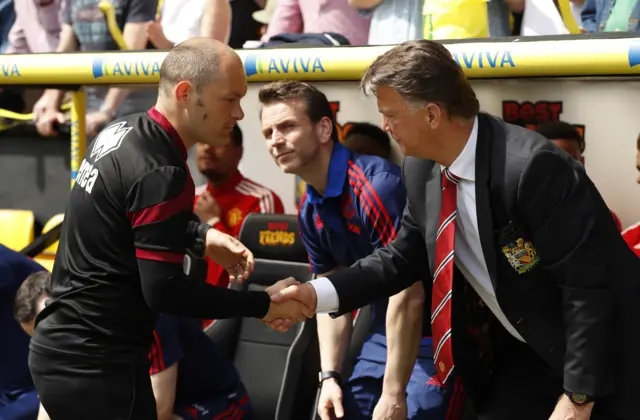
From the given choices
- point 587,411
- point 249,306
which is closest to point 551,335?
point 587,411

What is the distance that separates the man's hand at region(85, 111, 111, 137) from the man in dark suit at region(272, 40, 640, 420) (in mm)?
3006

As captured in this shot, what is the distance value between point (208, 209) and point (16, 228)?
1601 mm

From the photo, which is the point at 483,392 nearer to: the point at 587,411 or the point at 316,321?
the point at 587,411

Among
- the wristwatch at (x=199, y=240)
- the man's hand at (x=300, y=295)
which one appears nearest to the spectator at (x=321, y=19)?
the wristwatch at (x=199, y=240)

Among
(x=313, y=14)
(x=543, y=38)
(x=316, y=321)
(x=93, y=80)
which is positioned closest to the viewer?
(x=543, y=38)

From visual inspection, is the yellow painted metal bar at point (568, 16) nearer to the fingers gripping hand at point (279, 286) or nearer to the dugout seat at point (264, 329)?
the dugout seat at point (264, 329)

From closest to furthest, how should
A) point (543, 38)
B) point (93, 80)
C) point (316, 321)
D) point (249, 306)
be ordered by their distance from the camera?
1. point (249, 306)
2. point (543, 38)
3. point (316, 321)
4. point (93, 80)

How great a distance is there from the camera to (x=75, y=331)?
2619mm

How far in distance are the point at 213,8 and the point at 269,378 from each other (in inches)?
73.0

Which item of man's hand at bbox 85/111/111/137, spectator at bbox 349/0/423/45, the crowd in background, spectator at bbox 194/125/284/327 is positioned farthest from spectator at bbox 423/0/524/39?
man's hand at bbox 85/111/111/137

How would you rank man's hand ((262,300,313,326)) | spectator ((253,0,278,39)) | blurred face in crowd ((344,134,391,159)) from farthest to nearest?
spectator ((253,0,278,39)), blurred face in crowd ((344,134,391,159)), man's hand ((262,300,313,326))

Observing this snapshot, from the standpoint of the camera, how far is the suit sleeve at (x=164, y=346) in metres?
3.26

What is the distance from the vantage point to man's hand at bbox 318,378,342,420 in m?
3.22

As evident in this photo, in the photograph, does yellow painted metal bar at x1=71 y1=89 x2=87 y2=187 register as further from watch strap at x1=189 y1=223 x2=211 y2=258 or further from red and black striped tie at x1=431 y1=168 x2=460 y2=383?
red and black striped tie at x1=431 y1=168 x2=460 y2=383
